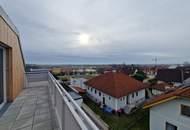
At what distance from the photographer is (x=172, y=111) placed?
10.3 metres

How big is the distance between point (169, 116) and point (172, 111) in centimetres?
42

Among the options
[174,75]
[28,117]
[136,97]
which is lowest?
[136,97]

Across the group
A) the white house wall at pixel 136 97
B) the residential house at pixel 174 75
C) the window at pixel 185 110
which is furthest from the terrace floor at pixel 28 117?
the residential house at pixel 174 75

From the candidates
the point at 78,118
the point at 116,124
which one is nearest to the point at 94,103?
the point at 116,124

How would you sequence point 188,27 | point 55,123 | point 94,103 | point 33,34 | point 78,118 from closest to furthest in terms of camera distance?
point 78,118 < point 55,123 < point 33,34 < point 188,27 < point 94,103

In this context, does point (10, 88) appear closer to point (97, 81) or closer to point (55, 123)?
point (55, 123)

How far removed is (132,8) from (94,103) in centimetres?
1442

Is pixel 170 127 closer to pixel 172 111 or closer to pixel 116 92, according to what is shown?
pixel 172 111

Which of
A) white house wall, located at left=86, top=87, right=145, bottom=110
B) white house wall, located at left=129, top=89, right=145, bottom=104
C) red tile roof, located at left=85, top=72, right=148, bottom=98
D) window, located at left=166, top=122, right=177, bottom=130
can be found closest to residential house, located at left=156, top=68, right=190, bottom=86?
white house wall, located at left=129, top=89, right=145, bottom=104

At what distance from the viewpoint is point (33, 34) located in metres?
12.5

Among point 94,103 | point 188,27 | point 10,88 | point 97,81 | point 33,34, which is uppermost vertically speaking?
point 188,27

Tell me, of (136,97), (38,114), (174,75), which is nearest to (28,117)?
(38,114)

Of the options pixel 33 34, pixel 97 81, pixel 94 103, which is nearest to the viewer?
pixel 33 34

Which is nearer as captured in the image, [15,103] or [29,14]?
[15,103]
